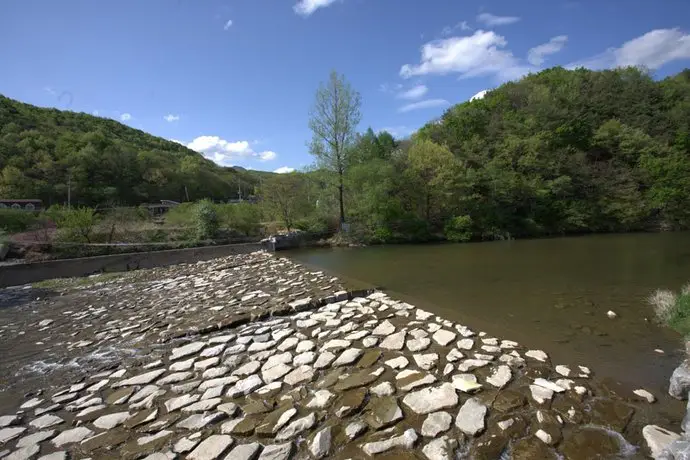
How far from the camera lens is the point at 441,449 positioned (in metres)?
1.94

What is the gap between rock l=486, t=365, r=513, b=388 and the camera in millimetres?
2629

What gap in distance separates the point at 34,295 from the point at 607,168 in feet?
106

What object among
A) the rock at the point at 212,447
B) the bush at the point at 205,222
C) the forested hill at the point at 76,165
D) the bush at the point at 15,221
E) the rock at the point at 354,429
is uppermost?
the forested hill at the point at 76,165

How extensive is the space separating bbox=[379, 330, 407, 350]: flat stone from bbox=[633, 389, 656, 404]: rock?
6.68 ft

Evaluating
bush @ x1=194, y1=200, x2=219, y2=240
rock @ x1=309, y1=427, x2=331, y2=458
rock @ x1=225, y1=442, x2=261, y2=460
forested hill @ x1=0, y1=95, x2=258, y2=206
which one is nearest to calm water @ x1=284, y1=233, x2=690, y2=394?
rock @ x1=309, y1=427, x2=331, y2=458

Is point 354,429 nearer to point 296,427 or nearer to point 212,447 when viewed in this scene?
point 296,427

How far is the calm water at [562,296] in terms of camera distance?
3326 millimetres

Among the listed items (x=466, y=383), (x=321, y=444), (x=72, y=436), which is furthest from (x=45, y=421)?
(x=466, y=383)

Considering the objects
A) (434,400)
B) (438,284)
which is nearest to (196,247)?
(438,284)

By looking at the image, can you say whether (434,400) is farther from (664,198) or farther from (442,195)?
(664,198)

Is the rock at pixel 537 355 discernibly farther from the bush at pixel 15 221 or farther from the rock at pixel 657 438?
the bush at pixel 15 221

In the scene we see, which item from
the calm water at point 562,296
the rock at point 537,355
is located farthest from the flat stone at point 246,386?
the calm water at point 562,296

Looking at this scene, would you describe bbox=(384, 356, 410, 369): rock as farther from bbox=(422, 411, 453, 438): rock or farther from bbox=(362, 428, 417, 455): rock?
bbox=(362, 428, 417, 455): rock

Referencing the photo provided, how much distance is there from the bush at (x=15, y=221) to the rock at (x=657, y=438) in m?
18.9
